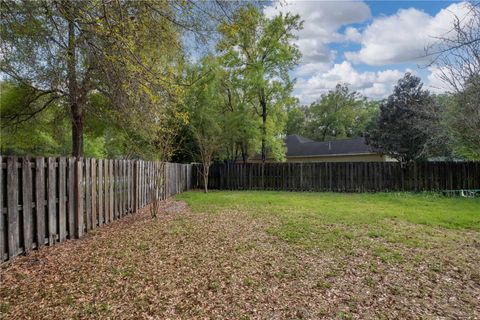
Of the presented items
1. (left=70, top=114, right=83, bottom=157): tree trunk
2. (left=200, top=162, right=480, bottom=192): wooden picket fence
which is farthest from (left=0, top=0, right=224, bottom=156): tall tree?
(left=200, top=162, right=480, bottom=192): wooden picket fence

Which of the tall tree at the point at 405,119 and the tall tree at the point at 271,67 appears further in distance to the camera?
the tall tree at the point at 271,67

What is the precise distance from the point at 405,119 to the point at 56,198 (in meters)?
13.5

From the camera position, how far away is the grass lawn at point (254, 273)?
2629 mm

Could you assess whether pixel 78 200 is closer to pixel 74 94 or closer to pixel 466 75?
pixel 74 94

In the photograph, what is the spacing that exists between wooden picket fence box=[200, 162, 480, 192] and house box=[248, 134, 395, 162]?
248 inches

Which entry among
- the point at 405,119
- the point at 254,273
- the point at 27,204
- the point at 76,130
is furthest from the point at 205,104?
the point at 254,273

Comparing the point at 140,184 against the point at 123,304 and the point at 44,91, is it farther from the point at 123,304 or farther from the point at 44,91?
the point at 123,304

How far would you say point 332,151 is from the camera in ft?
76.6

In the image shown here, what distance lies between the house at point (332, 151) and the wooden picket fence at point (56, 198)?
1687 cm

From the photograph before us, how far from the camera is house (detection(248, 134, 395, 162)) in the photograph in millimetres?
21000

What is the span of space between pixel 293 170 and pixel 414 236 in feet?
31.5

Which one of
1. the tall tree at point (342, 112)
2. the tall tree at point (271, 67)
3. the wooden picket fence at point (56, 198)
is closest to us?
the wooden picket fence at point (56, 198)

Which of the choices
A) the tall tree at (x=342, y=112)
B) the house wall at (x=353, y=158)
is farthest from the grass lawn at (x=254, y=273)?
the tall tree at (x=342, y=112)

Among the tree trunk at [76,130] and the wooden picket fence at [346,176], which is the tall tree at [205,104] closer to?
the wooden picket fence at [346,176]
